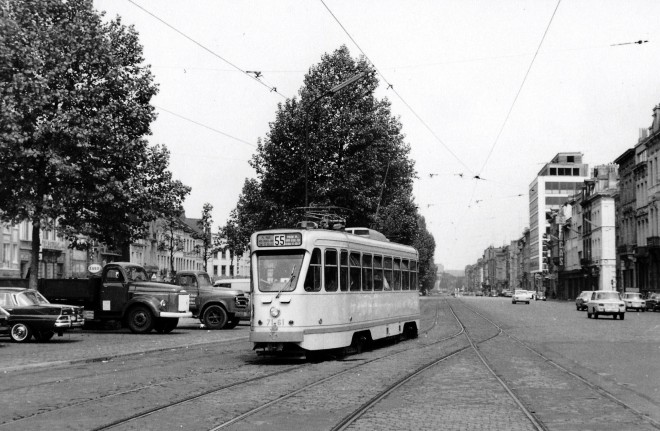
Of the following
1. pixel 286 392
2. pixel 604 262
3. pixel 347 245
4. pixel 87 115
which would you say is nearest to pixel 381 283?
pixel 347 245

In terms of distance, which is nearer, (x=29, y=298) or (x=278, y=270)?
(x=278, y=270)

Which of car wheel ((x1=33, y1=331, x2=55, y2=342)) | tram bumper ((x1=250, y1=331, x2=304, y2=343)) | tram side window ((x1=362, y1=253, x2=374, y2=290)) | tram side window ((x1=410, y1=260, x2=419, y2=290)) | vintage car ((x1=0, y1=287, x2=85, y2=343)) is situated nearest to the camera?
tram bumper ((x1=250, y1=331, x2=304, y2=343))

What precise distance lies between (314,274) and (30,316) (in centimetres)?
1064

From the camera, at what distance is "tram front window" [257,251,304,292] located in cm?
1709

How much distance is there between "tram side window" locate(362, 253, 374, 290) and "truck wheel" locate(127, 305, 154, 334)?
35.2 ft

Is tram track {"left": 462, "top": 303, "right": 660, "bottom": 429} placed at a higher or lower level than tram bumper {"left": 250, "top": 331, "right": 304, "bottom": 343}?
lower

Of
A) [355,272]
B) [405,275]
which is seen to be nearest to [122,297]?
[405,275]

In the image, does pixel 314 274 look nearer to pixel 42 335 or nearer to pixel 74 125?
pixel 42 335

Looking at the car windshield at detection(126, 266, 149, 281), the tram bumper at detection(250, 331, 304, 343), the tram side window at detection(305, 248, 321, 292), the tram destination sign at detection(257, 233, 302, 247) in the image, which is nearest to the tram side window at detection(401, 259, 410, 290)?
the tram side window at detection(305, 248, 321, 292)

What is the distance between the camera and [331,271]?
705 inches

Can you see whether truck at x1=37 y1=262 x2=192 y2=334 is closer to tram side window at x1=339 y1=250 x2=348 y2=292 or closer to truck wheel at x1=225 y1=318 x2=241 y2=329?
truck wheel at x1=225 y1=318 x2=241 y2=329

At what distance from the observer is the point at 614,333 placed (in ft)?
95.7

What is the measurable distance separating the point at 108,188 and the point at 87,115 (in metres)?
2.71

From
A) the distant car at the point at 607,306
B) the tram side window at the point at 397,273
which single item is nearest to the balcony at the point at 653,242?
the distant car at the point at 607,306
